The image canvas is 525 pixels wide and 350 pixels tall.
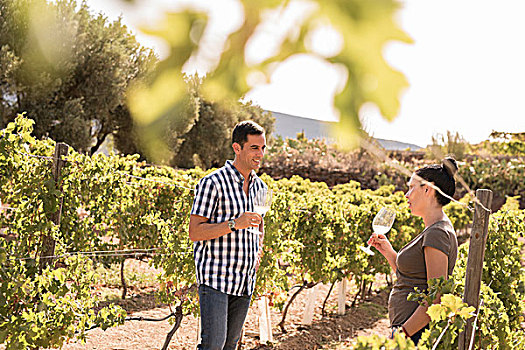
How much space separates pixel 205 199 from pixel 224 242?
0.24m

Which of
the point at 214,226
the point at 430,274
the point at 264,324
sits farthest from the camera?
the point at 264,324

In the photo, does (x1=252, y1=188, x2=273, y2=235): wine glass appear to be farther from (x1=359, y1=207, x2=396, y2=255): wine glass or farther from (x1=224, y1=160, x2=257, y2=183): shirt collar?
(x1=359, y1=207, x2=396, y2=255): wine glass

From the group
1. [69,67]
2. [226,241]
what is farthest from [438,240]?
[69,67]

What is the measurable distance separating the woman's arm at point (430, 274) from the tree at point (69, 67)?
202 cm

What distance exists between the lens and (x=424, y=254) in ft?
7.77

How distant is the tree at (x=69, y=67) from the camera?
1.11ft

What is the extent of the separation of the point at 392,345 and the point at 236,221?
51.2 inches

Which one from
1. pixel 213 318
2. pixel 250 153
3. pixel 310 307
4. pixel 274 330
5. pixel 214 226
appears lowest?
pixel 274 330

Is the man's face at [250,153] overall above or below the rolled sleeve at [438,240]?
above

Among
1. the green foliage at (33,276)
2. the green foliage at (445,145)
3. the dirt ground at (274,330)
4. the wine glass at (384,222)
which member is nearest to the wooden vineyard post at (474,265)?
the wine glass at (384,222)

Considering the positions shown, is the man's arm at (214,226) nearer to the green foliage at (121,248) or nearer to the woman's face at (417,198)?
the green foliage at (121,248)

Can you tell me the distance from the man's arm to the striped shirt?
41 mm

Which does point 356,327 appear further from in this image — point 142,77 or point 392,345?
point 142,77

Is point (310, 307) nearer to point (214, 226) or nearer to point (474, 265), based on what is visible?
point (214, 226)
